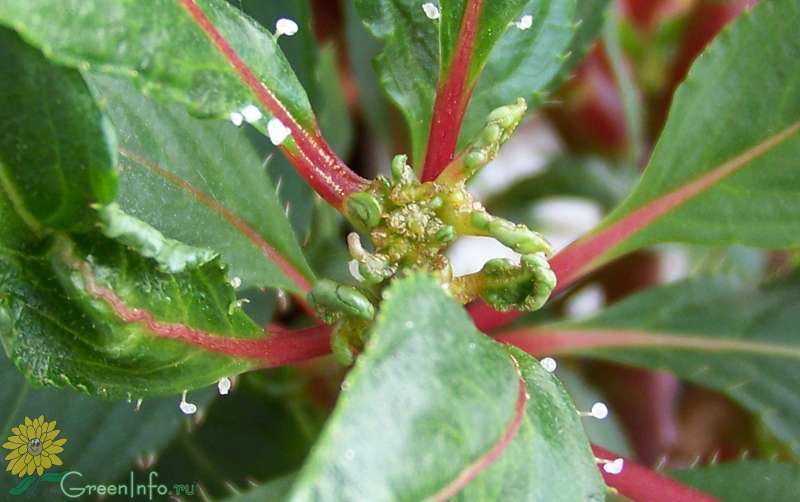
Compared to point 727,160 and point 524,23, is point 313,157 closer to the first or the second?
point 524,23

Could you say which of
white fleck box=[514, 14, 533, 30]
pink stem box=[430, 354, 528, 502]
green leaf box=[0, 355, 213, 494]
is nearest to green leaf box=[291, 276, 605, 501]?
pink stem box=[430, 354, 528, 502]

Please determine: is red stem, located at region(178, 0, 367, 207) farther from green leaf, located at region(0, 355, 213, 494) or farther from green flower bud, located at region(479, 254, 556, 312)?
green leaf, located at region(0, 355, 213, 494)

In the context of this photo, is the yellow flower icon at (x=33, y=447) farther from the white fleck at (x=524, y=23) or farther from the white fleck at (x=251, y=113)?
the white fleck at (x=524, y=23)

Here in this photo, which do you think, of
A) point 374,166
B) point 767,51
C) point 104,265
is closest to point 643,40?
point 374,166

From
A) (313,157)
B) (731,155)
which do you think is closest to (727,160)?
(731,155)

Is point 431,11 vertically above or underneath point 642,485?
above

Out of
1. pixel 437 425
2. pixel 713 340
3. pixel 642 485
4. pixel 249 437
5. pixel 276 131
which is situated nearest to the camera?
pixel 437 425

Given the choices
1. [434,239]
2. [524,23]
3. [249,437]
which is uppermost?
[524,23]

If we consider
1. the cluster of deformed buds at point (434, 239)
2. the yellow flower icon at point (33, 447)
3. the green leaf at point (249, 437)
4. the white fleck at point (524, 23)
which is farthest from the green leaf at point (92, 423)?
the white fleck at point (524, 23)
